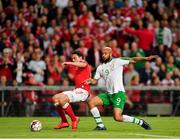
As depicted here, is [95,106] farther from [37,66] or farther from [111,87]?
[37,66]

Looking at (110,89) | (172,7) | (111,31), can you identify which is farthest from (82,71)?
(172,7)

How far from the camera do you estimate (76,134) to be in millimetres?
17516

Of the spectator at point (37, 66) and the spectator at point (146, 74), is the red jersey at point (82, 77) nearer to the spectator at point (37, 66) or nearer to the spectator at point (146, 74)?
the spectator at point (37, 66)

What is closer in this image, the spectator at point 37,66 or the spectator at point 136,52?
the spectator at point 37,66

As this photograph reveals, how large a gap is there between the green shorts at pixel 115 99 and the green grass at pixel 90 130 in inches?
25.9

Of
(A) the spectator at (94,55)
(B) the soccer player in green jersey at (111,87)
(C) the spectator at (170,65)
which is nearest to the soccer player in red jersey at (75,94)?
→ (B) the soccer player in green jersey at (111,87)

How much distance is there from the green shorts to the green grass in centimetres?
66

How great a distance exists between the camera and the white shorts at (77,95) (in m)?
19.3

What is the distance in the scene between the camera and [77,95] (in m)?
19.3

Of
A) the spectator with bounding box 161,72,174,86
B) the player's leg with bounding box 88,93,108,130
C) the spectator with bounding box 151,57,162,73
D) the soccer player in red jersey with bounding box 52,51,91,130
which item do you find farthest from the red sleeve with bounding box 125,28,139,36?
the player's leg with bounding box 88,93,108,130

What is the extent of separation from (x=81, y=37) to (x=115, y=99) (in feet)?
32.4

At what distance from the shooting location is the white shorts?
1931cm

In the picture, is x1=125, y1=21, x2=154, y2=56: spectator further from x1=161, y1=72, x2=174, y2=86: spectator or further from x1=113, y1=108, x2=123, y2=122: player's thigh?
x1=113, y1=108, x2=123, y2=122: player's thigh

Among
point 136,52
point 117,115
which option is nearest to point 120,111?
point 117,115
